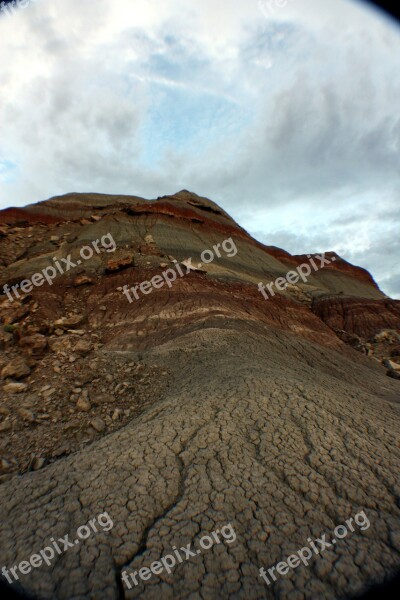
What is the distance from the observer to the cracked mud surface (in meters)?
1.80

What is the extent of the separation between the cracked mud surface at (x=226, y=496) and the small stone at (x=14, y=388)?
7.72 feet

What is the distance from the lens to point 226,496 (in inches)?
94.3

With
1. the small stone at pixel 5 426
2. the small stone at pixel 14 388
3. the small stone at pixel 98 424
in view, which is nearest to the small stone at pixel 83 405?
the small stone at pixel 98 424

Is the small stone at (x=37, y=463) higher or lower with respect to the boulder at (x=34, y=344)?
lower

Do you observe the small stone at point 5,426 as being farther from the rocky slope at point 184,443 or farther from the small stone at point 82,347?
the small stone at point 82,347

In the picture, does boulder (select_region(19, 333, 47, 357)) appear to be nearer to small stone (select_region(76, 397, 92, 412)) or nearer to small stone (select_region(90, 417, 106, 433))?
small stone (select_region(76, 397, 92, 412))

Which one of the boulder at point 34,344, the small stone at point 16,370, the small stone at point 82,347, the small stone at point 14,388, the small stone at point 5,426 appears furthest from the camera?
the small stone at point 82,347

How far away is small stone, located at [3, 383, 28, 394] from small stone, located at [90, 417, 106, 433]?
66.0 inches

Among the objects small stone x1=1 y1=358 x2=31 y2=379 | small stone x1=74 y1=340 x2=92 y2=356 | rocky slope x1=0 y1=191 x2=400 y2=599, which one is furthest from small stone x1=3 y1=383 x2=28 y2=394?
small stone x1=74 y1=340 x2=92 y2=356

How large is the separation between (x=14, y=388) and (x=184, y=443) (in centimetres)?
352

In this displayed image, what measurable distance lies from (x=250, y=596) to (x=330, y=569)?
1.68ft

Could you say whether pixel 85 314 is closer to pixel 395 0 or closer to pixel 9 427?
pixel 9 427

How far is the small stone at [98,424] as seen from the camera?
415cm

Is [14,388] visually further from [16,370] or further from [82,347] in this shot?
[82,347]
